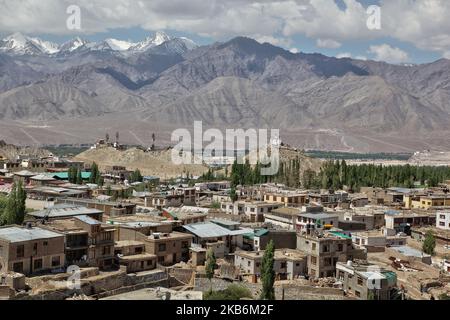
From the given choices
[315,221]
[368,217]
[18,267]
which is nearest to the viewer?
[18,267]

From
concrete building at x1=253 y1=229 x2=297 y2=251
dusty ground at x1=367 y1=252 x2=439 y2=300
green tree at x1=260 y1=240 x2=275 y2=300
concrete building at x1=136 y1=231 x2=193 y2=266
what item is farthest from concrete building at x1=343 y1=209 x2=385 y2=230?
green tree at x1=260 y1=240 x2=275 y2=300

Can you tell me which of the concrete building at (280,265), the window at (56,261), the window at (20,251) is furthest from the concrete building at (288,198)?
the window at (20,251)

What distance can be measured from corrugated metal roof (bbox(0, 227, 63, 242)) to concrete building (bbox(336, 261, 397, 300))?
12942 millimetres

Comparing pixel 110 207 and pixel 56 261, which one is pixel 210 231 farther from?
pixel 110 207

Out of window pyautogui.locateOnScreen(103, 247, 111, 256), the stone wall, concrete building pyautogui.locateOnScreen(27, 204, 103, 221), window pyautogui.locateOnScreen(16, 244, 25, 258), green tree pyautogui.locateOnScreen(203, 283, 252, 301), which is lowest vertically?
the stone wall

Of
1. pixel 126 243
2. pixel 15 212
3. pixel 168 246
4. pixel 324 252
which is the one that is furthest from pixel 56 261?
pixel 324 252

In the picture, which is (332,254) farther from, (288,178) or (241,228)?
(288,178)

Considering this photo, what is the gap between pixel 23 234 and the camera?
28.3 meters

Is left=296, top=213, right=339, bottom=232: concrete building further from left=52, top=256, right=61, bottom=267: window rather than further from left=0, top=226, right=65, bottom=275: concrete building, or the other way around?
left=0, top=226, right=65, bottom=275: concrete building

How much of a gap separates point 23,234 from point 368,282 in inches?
589

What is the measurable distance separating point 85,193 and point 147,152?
62520 millimetres

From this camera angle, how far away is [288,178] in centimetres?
7944

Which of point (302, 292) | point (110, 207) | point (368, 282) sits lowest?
point (302, 292)

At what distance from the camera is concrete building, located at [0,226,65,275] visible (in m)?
27.0
